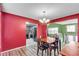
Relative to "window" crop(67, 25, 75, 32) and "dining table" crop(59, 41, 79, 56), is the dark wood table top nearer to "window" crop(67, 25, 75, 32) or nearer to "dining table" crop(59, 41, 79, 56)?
"dining table" crop(59, 41, 79, 56)

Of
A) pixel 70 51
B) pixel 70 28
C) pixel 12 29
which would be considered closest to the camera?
pixel 70 51

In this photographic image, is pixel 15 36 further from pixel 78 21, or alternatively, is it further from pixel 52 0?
pixel 78 21

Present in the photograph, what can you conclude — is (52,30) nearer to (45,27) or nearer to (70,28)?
(45,27)

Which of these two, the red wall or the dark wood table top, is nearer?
the dark wood table top

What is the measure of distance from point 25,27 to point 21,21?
17cm

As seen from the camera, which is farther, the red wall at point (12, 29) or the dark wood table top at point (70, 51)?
the red wall at point (12, 29)

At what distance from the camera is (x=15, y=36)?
5.87ft

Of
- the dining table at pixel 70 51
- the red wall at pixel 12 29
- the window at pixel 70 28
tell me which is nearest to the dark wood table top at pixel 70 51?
the dining table at pixel 70 51

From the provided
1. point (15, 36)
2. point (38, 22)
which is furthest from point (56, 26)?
point (15, 36)

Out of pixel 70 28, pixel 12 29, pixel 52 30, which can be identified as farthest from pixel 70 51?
pixel 12 29

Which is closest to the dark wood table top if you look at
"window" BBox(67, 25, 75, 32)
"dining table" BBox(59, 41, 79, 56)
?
"dining table" BBox(59, 41, 79, 56)

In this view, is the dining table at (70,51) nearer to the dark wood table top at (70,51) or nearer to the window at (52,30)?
the dark wood table top at (70,51)

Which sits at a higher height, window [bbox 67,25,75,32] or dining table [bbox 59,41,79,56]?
window [bbox 67,25,75,32]

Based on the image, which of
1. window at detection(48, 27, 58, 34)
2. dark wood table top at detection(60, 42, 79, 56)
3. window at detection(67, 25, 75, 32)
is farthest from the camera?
window at detection(48, 27, 58, 34)
